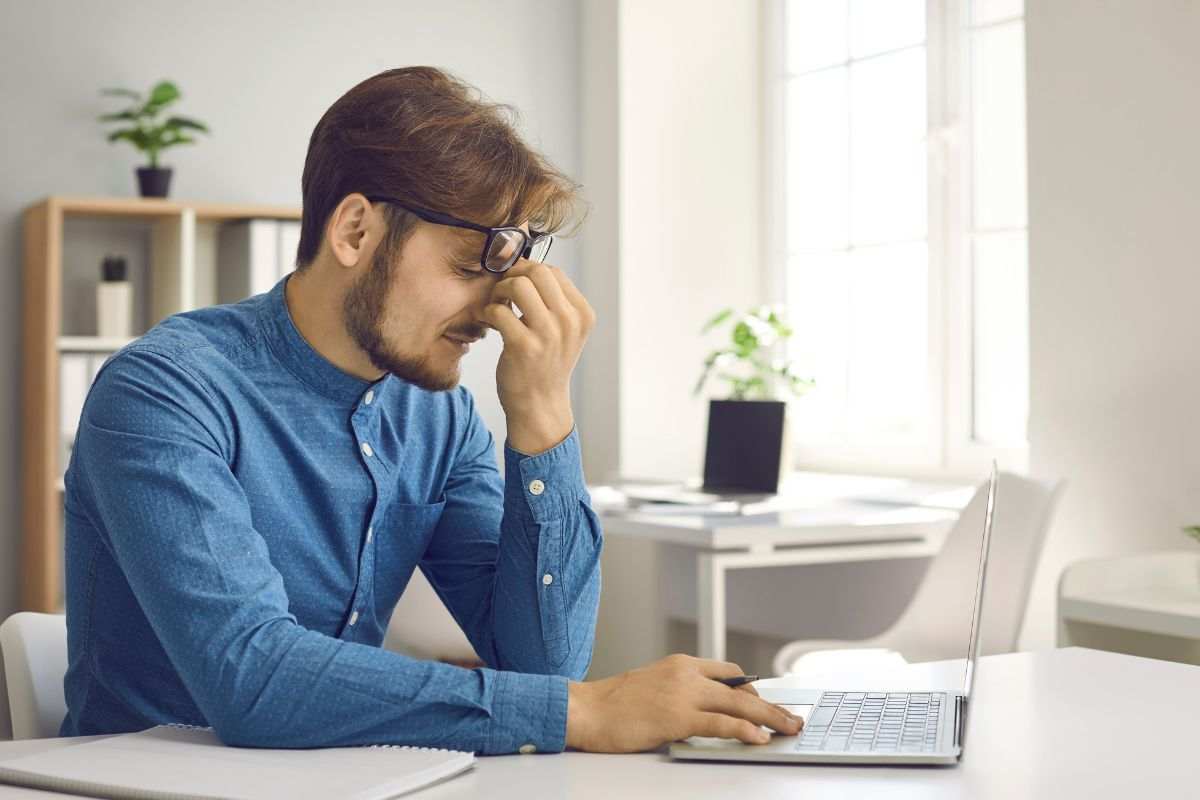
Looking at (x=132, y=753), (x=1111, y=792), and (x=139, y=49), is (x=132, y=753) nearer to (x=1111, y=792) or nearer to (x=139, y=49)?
(x=1111, y=792)

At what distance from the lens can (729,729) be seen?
41.3 inches

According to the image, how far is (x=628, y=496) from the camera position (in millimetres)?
3371

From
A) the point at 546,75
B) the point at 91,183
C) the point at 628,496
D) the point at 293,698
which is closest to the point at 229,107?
the point at 91,183

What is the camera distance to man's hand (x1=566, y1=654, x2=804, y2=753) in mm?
1055

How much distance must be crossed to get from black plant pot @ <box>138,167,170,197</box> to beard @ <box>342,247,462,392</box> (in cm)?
249

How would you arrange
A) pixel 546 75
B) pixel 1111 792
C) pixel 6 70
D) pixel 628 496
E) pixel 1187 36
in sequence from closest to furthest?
1. pixel 1111 792
2. pixel 1187 36
3. pixel 628 496
4. pixel 6 70
5. pixel 546 75

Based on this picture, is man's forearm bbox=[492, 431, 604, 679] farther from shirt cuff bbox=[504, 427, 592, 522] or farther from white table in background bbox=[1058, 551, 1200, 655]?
white table in background bbox=[1058, 551, 1200, 655]

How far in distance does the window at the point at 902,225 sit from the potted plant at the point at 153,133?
175 cm

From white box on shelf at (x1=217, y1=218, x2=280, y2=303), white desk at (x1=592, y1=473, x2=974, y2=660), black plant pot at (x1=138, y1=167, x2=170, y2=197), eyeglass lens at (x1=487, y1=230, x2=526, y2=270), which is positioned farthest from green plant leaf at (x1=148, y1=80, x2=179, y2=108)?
eyeglass lens at (x1=487, y1=230, x2=526, y2=270)

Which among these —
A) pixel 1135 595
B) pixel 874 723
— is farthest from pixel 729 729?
pixel 1135 595

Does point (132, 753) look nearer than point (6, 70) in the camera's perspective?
Yes

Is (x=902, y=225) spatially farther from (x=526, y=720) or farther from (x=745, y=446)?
(x=526, y=720)

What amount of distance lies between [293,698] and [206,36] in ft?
10.8

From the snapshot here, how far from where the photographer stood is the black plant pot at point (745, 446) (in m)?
3.53
